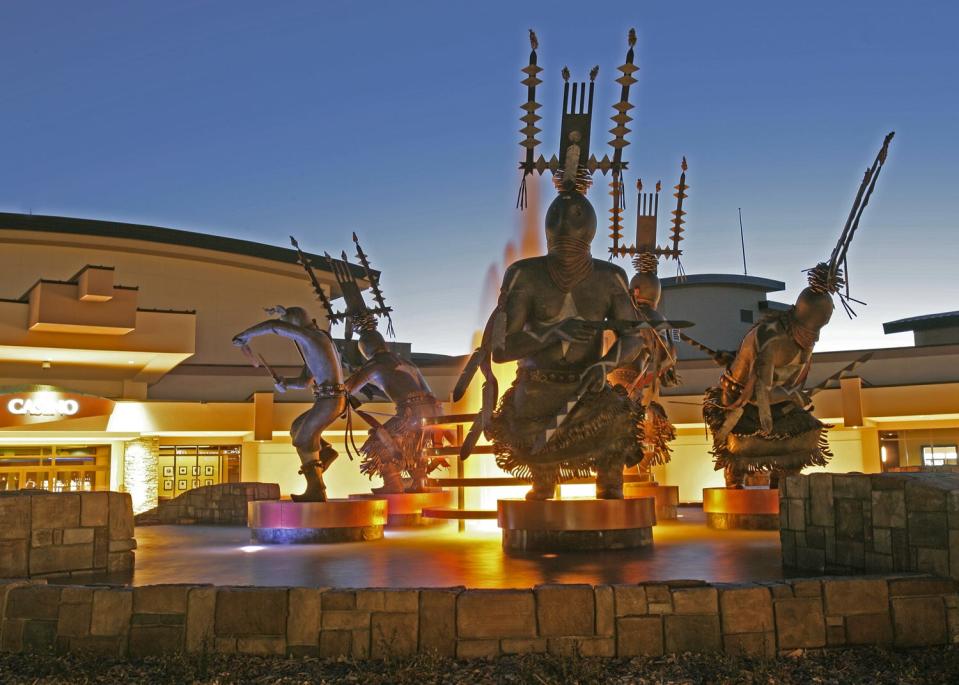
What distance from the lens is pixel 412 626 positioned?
4.04 metres

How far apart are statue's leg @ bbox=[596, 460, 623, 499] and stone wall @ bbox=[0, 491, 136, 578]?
319 cm

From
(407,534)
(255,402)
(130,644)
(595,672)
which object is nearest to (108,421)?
(255,402)

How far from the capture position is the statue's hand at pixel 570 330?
21.1 ft

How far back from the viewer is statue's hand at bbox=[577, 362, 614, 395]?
6317mm

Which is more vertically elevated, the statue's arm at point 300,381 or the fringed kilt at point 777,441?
the statue's arm at point 300,381

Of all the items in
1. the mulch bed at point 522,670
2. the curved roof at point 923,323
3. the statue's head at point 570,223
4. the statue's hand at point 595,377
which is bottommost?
the mulch bed at point 522,670

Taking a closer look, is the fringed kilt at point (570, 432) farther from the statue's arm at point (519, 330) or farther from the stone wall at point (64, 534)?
the stone wall at point (64, 534)

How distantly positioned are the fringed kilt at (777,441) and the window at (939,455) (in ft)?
41.0

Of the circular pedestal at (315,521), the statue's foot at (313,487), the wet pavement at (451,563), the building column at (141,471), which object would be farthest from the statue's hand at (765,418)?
the building column at (141,471)

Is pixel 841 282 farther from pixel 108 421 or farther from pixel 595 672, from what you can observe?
pixel 108 421

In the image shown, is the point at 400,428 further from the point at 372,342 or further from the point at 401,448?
the point at 372,342

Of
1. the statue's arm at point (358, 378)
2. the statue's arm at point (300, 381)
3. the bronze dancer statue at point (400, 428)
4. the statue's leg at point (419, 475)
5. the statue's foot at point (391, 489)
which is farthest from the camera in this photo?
the statue's leg at point (419, 475)

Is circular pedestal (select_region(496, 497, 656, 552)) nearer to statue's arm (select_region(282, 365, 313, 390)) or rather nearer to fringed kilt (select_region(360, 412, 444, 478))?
statue's arm (select_region(282, 365, 313, 390))

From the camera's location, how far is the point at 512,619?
4012 mm
